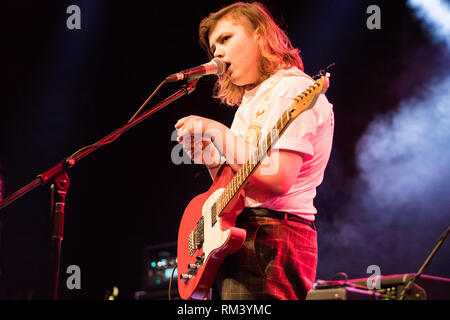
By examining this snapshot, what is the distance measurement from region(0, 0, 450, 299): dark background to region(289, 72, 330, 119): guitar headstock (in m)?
2.72

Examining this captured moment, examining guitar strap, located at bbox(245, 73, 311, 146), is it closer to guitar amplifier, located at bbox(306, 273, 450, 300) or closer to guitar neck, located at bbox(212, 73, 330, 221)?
guitar neck, located at bbox(212, 73, 330, 221)

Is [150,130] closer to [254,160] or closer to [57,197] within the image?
[57,197]

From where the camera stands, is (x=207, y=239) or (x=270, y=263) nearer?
(x=270, y=263)

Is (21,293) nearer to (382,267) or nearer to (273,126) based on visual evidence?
(382,267)

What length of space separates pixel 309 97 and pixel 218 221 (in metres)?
0.61

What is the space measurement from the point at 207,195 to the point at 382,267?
2.80m

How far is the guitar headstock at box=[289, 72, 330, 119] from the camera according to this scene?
1714 millimetres

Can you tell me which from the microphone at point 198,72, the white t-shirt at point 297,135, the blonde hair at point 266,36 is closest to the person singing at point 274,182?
the white t-shirt at point 297,135

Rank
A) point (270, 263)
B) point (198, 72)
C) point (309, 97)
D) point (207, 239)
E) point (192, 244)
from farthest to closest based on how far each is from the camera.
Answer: point (198, 72) < point (192, 244) < point (207, 239) < point (270, 263) < point (309, 97)

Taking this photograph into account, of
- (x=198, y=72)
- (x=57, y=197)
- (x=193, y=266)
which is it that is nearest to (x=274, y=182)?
Result: (x=193, y=266)

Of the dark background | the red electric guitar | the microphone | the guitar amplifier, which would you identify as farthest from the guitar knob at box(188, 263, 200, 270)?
the dark background

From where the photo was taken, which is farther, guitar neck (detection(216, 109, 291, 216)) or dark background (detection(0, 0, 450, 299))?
dark background (detection(0, 0, 450, 299))

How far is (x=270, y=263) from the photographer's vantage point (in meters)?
1.83

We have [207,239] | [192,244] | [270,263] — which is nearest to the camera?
[270,263]
